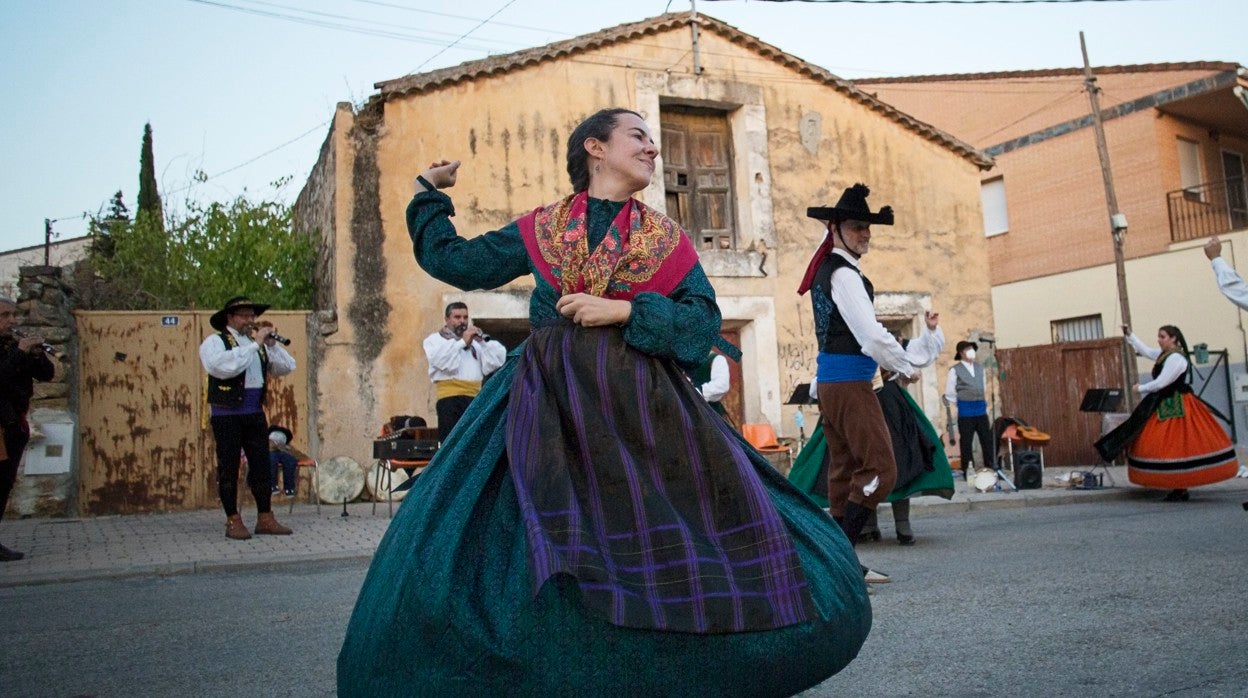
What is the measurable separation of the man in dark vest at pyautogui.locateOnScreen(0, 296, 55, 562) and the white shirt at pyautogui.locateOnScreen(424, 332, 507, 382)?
3.13 m

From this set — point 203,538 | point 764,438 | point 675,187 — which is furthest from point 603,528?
point 675,187

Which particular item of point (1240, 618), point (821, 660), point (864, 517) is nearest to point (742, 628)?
point (821, 660)

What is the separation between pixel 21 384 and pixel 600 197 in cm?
654

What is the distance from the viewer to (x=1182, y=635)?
383 centimetres

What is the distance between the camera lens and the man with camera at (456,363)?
9.45 m

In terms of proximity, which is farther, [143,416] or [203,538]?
[143,416]

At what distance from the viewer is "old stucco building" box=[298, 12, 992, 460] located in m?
12.7

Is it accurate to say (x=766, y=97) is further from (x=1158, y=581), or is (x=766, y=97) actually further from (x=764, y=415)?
(x=1158, y=581)

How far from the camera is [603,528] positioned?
2.32 m

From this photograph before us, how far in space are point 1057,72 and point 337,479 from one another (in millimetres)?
20120

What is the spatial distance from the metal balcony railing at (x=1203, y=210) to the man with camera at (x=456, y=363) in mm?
17046

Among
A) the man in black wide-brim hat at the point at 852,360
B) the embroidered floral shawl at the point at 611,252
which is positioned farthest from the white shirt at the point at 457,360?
the embroidered floral shawl at the point at 611,252

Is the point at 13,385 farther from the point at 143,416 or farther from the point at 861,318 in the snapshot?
the point at 861,318

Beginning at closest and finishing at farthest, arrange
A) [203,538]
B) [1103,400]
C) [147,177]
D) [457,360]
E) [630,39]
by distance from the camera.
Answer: [203,538] → [457,360] → [1103,400] → [630,39] → [147,177]
